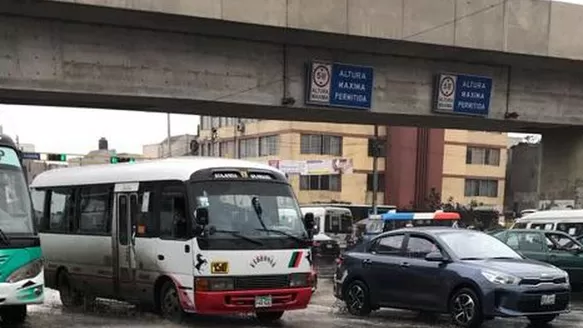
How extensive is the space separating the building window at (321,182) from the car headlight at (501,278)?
48087 mm

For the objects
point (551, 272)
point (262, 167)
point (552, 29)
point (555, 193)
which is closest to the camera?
point (551, 272)

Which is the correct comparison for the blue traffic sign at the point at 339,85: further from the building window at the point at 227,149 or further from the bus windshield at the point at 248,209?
the building window at the point at 227,149

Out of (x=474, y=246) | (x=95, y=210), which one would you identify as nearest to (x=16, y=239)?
(x=95, y=210)

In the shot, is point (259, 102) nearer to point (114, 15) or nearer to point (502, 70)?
point (114, 15)

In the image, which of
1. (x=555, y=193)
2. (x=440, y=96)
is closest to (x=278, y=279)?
(x=440, y=96)

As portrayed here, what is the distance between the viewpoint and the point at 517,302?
34.4 ft

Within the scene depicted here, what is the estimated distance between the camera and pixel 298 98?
62.3ft

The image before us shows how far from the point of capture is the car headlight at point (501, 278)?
1062cm

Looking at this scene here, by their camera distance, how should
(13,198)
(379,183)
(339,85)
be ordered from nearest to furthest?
(13,198) < (339,85) < (379,183)

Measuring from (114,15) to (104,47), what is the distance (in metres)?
1.01

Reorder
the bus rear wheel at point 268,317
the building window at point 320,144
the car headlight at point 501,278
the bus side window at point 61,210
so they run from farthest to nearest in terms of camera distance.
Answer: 1. the building window at point 320,144
2. the bus side window at point 61,210
3. the bus rear wheel at point 268,317
4. the car headlight at point 501,278

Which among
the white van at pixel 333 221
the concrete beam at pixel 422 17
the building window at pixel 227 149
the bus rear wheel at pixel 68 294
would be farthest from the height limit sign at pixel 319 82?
the building window at pixel 227 149

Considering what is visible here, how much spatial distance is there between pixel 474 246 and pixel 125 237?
5.69 m

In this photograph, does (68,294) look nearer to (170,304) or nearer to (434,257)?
(170,304)
